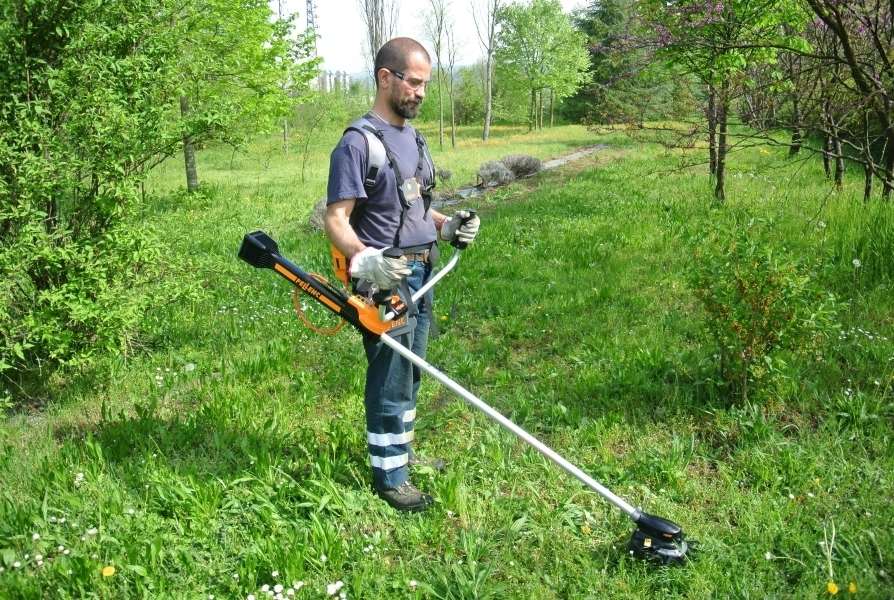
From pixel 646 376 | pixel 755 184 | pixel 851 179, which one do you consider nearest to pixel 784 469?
pixel 646 376

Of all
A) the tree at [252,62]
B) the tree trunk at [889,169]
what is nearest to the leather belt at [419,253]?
the tree trunk at [889,169]

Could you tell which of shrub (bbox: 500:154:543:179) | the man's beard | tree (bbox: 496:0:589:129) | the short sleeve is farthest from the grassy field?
tree (bbox: 496:0:589:129)

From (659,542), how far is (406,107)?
93.2 inches

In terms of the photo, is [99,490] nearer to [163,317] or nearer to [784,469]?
[163,317]

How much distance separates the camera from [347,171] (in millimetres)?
2867

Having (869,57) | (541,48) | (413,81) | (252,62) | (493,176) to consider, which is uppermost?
(541,48)

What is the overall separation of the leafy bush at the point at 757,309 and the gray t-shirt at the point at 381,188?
1880mm

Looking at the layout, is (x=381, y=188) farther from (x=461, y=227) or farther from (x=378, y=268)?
(x=461, y=227)

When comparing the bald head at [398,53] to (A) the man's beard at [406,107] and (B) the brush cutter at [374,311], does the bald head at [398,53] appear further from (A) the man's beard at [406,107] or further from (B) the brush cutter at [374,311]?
(B) the brush cutter at [374,311]

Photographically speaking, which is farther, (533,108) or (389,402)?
(533,108)

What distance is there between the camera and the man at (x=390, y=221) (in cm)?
287

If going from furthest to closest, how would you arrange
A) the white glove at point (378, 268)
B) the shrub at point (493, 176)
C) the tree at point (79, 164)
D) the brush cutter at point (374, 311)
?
the shrub at point (493, 176)
the tree at point (79, 164)
the brush cutter at point (374, 311)
the white glove at point (378, 268)

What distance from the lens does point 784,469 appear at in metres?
3.32

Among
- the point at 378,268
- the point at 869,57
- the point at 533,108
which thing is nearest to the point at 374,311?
the point at 378,268
